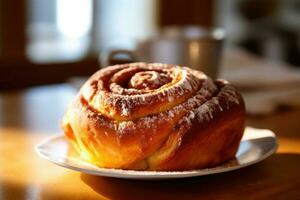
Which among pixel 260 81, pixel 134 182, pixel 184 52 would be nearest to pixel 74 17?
pixel 260 81

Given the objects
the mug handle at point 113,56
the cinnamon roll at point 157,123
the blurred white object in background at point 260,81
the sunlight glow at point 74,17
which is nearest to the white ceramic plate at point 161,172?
the cinnamon roll at point 157,123

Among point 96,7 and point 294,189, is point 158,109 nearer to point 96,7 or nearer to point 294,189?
point 294,189

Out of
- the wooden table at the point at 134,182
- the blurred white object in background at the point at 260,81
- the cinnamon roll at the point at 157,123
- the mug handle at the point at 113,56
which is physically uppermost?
the cinnamon roll at the point at 157,123

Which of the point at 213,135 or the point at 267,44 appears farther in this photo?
the point at 267,44

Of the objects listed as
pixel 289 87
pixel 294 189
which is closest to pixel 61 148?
pixel 294 189

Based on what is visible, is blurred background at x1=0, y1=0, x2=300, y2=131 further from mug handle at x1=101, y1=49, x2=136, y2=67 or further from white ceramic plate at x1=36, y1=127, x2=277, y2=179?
white ceramic plate at x1=36, y1=127, x2=277, y2=179

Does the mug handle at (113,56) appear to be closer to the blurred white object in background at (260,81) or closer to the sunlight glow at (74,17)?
the blurred white object in background at (260,81)

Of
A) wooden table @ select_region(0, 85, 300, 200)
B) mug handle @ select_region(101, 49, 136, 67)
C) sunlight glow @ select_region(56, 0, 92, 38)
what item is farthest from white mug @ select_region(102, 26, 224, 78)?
sunlight glow @ select_region(56, 0, 92, 38)
